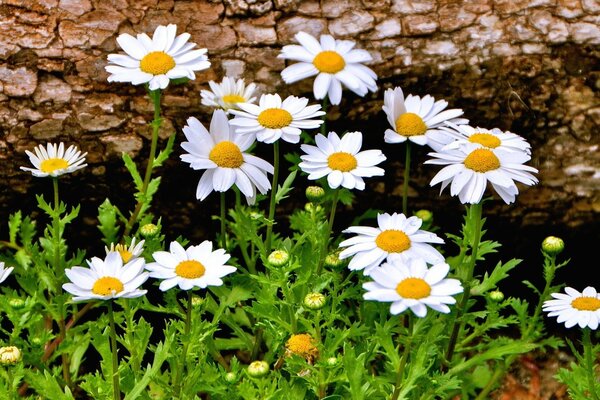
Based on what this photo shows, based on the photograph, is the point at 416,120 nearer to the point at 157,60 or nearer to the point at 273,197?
the point at 273,197

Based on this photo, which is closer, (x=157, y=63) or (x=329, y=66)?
(x=157, y=63)

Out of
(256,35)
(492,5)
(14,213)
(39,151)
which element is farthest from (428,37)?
(14,213)

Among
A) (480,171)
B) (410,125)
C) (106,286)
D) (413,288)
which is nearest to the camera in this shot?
(413,288)

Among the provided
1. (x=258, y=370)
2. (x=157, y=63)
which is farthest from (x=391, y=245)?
(x=157, y=63)

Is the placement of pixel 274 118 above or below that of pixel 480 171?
above

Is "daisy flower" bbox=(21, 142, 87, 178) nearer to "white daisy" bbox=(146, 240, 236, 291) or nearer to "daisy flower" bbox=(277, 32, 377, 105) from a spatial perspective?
"white daisy" bbox=(146, 240, 236, 291)

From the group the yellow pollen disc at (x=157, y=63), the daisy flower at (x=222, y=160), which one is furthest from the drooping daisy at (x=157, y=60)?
the daisy flower at (x=222, y=160)

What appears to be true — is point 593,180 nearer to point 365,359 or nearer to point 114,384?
point 365,359
